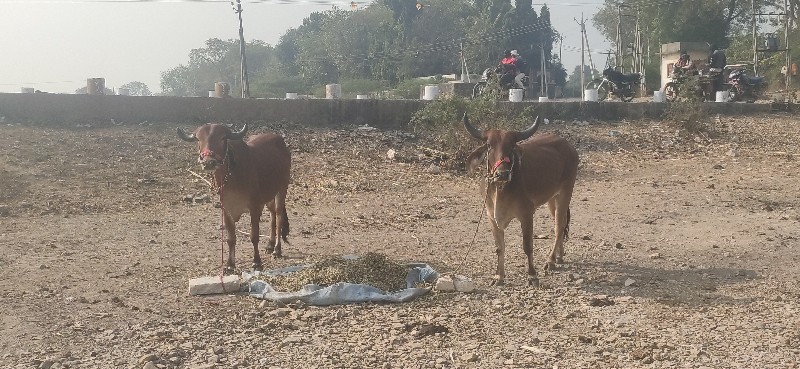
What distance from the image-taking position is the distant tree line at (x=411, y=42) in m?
47.4

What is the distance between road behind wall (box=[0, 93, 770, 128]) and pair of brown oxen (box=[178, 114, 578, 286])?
7826 millimetres

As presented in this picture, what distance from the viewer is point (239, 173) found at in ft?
26.2

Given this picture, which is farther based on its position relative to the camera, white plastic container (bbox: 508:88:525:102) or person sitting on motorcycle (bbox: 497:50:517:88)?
person sitting on motorcycle (bbox: 497:50:517:88)

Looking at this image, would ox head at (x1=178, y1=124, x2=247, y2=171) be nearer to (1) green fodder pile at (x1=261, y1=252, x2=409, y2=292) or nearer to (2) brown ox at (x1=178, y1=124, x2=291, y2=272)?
(2) brown ox at (x1=178, y1=124, x2=291, y2=272)

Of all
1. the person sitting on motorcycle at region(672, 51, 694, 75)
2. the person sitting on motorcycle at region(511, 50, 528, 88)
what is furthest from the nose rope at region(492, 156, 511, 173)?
the person sitting on motorcycle at region(672, 51, 694, 75)

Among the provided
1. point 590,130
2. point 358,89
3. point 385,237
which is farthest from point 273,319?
point 358,89

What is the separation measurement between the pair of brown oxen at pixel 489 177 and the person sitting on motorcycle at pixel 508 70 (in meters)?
12.8

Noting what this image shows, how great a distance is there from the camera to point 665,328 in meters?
5.67

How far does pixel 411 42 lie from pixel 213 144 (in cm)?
4385

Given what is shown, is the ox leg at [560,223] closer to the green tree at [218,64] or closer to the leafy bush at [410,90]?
the leafy bush at [410,90]

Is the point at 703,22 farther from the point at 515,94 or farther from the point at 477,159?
the point at 477,159

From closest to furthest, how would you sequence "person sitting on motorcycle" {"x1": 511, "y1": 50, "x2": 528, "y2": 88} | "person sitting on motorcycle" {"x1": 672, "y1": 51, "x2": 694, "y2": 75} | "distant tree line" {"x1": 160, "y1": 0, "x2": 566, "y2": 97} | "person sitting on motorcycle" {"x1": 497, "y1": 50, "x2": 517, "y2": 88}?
"person sitting on motorcycle" {"x1": 497, "y1": 50, "x2": 517, "y2": 88}
"person sitting on motorcycle" {"x1": 511, "y1": 50, "x2": 528, "y2": 88}
"person sitting on motorcycle" {"x1": 672, "y1": 51, "x2": 694, "y2": 75}
"distant tree line" {"x1": 160, "y1": 0, "x2": 566, "y2": 97}

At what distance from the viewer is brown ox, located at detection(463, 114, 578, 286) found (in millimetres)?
7066

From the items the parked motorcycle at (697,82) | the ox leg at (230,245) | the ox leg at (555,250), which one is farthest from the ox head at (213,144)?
the parked motorcycle at (697,82)
